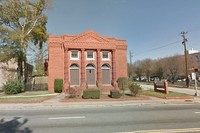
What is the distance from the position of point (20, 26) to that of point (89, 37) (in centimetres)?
1096

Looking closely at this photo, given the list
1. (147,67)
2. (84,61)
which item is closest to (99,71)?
(84,61)

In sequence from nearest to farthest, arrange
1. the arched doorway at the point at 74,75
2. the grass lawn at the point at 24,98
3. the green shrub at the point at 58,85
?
1. the grass lawn at the point at 24,98
2. the green shrub at the point at 58,85
3. the arched doorway at the point at 74,75

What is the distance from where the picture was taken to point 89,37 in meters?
25.5

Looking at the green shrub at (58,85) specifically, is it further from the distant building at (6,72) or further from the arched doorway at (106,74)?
the distant building at (6,72)

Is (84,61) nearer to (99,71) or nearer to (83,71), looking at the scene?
(83,71)

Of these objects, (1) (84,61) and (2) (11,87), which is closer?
(2) (11,87)

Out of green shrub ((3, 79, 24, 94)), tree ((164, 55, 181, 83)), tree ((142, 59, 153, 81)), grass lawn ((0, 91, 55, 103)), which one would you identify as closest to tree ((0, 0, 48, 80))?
green shrub ((3, 79, 24, 94))

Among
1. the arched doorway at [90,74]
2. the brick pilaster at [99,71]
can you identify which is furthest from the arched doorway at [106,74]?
the arched doorway at [90,74]

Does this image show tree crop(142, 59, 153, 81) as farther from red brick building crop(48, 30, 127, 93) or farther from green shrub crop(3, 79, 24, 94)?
green shrub crop(3, 79, 24, 94)

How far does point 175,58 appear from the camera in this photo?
193ft

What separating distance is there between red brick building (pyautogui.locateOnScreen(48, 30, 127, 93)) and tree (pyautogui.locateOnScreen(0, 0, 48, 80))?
4.79 meters

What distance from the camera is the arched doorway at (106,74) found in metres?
A: 26.3

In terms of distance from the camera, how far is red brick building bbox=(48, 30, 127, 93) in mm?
24500

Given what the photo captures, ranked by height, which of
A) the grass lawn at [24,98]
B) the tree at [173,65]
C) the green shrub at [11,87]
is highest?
the tree at [173,65]
